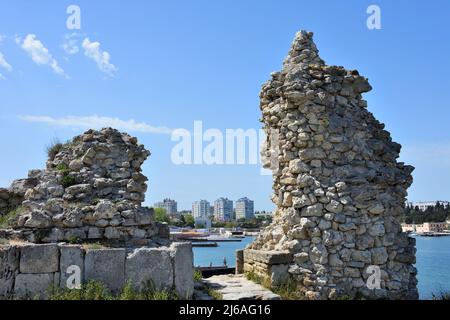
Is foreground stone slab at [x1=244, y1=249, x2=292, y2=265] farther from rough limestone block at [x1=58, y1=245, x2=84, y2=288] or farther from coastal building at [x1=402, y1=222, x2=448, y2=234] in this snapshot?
coastal building at [x1=402, y1=222, x2=448, y2=234]

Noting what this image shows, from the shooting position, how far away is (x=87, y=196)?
802cm

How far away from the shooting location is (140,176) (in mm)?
8570

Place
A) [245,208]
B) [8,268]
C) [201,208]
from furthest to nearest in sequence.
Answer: [201,208]
[245,208]
[8,268]

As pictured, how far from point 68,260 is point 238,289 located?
3050 mm

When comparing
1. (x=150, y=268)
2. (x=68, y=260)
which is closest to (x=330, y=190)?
(x=150, y=268)

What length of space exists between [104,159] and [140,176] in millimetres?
789

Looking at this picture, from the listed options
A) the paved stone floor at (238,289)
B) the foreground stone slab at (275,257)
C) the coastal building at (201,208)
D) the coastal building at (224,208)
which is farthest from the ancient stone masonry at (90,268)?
the coastal building at (201,208)

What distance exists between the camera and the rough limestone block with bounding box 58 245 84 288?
656cm

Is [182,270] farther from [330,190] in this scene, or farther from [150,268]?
[330,190]

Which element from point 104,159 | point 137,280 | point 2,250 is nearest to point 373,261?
point 137,280

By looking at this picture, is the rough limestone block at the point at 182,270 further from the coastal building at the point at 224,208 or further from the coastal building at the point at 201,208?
the coastal building at the point at 201,208
